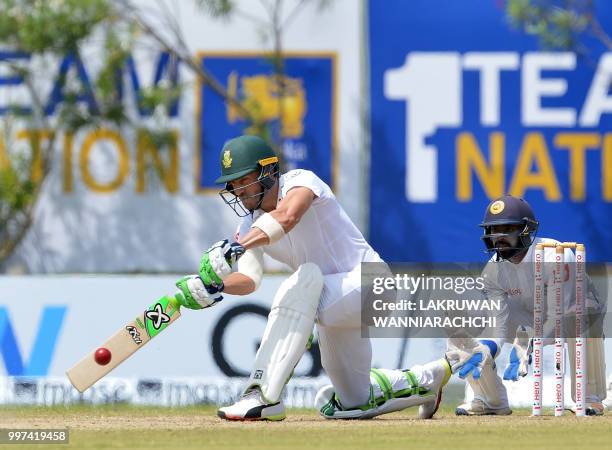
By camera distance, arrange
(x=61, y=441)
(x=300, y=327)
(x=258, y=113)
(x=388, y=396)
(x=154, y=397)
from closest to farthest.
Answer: (x=61, y=441), (x=300, y=327), (x=388, y=396), (x=154, y=397), (x=258, y=113)

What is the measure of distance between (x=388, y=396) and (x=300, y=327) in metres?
0.76

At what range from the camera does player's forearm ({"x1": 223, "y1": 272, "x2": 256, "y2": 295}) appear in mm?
6984

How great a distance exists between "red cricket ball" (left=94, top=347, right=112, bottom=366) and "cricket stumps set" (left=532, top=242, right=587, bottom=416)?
2.01 m

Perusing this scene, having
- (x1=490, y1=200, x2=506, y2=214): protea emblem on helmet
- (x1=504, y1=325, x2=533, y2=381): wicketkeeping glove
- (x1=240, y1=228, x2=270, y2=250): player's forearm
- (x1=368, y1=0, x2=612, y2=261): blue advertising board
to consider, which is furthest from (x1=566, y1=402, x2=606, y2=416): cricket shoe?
(x1=368, y1=0, x2=612, y2=261): blue advertising board

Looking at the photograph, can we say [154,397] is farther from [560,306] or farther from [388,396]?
[560,306]

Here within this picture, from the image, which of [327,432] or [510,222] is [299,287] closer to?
[327,432]

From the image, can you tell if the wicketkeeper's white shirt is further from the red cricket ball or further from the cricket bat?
the red cricket ball

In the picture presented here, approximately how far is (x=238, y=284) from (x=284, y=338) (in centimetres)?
53

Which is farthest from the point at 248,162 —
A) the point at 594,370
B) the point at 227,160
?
the point at 594,370

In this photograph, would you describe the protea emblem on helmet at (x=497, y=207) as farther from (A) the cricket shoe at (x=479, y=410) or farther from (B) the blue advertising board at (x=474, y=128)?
(B) the blue advertising board at (x=474, y=128)

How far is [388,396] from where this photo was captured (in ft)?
23.4

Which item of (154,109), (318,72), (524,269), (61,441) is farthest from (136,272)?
(61,441)

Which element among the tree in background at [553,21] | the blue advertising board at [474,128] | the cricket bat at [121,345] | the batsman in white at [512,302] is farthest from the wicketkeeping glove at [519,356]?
the blue advertising board at [474,128]

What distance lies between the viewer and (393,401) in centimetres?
712
